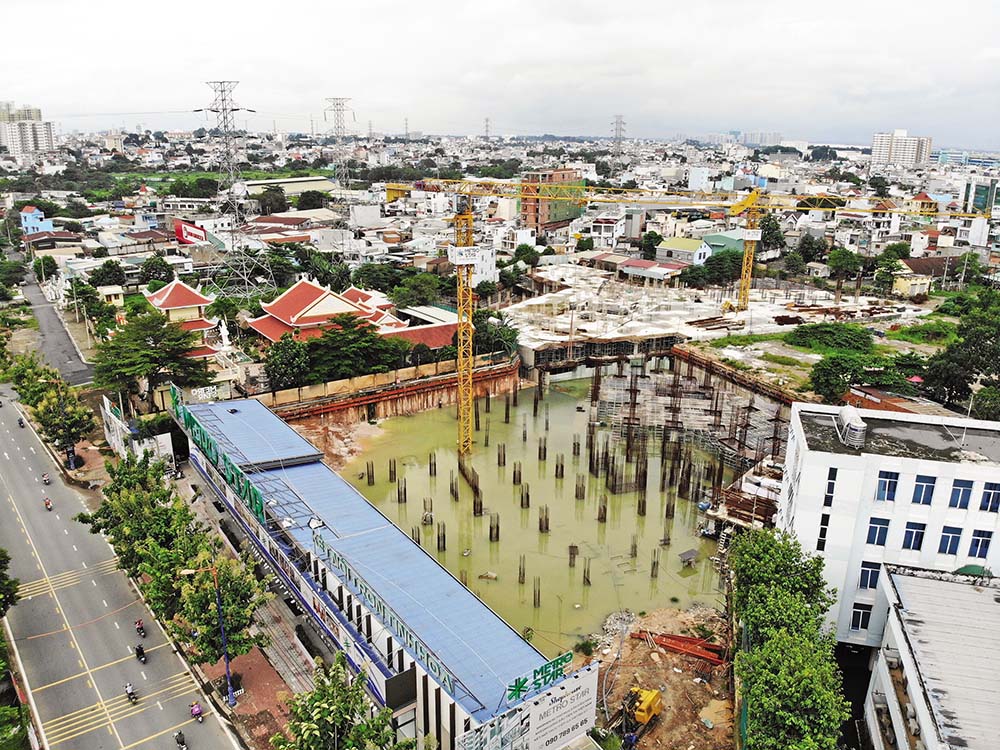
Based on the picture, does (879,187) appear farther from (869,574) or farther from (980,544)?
(869,574)

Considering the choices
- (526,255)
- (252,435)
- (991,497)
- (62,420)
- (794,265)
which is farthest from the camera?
(794,265)

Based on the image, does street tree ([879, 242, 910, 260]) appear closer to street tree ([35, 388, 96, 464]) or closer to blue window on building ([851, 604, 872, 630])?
blue window on building ([851, 604, 872, 630])

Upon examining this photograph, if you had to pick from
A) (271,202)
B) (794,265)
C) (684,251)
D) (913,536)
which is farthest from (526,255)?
(913,536)

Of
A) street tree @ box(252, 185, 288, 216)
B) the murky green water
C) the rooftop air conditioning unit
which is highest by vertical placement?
street tree @ box(252, 185, 288, 216)

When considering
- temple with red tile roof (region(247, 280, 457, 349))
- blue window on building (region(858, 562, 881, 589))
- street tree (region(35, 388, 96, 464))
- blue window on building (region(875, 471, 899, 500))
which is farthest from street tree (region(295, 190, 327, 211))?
blue window on building (region(858, 562, 881, 589))

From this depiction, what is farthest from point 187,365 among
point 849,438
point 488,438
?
point 849,438

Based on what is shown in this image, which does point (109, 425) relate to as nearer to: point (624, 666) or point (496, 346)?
point (496, 346)
